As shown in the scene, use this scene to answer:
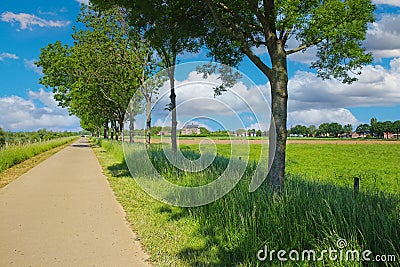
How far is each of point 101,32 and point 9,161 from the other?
1144cm

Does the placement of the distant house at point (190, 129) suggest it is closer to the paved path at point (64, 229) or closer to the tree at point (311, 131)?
the paved path at point (64, 229)

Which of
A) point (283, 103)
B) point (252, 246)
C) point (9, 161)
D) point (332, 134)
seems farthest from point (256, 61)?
point (332, 134)

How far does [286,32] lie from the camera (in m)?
8.12

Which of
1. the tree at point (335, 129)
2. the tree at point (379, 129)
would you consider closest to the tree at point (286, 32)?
the tree at point (379, 129)

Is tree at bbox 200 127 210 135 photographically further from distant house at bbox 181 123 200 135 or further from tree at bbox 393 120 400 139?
tree at bbox 393 120 400 139

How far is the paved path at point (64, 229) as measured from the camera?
490 centimetres

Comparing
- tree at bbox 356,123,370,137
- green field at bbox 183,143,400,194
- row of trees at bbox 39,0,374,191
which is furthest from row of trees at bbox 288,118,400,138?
row of trees at bbox 39,0,374,191

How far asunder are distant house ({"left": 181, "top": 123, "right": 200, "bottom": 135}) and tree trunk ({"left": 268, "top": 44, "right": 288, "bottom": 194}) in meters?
2.07

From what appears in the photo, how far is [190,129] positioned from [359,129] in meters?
153

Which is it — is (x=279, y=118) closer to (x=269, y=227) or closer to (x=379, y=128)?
(x=269, y=227)

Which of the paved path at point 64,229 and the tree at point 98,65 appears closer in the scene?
the paved path at point 64,229

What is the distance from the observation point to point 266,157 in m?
8.43

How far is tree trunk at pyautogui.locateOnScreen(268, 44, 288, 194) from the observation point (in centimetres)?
721

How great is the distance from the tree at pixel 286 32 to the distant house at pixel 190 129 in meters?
1.97
